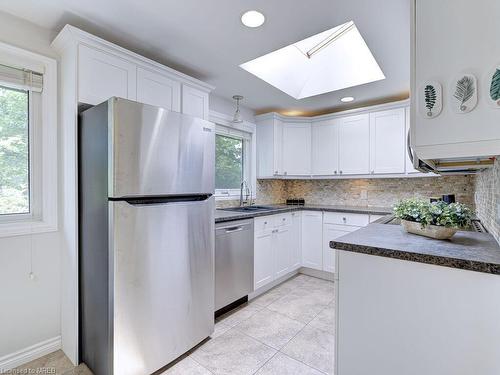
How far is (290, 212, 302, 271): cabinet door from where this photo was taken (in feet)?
11.3

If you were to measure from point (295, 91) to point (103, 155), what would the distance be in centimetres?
240

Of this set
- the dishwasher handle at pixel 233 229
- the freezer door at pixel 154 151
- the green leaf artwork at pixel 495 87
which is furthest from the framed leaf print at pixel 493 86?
the dishwasher handle at pixel 233 229

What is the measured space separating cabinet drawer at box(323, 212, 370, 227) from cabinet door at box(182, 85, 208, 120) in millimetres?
2056

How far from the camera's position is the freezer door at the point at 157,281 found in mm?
1491

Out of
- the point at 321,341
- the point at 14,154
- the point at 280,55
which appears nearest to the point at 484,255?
the point at 321,341

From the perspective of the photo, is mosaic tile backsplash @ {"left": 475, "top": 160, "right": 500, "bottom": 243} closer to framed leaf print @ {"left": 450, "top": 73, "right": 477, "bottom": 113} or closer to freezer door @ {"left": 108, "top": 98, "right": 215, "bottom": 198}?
framed leaf print @ {"left": 450, "top": 73, "right": 477, "bottom": 113}

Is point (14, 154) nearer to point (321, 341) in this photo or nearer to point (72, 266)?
point (72, 266)

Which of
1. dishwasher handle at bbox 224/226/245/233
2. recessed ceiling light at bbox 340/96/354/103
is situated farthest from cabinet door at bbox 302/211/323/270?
recessed ceiling light at bbox 340/96/354/103

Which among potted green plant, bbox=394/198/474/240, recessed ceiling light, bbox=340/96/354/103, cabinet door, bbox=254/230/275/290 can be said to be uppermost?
recessed ceiling light, bbox=340/96/354/103

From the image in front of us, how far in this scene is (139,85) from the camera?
1997mm

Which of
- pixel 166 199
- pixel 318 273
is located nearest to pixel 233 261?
pixel 166 199

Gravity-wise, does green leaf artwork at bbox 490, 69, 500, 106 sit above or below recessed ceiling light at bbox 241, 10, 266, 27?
below

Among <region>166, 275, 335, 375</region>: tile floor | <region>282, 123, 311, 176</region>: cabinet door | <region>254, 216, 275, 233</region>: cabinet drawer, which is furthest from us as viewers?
<region>282, 123, 311, 176</region>: cabinet door

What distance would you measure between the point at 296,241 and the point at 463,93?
9.35 ft
